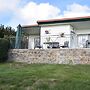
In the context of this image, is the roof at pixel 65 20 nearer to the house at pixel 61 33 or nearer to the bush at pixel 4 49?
the house at pixel 61 33

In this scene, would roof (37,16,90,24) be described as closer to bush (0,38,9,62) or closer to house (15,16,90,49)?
Result: house (15,16,90,49)

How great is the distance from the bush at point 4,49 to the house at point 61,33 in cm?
157

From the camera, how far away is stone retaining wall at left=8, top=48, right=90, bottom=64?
2070 centimetres

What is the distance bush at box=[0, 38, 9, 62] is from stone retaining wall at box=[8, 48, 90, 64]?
46 cm

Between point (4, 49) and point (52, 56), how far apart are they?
14.0 feet

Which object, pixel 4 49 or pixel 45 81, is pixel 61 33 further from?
pixel 45 81

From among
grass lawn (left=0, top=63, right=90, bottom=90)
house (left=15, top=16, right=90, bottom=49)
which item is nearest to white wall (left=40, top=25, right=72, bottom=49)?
house (left=15, top=16, right=90, bottom=49)

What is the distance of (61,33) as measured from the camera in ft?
83.8

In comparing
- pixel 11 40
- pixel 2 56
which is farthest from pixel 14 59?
pixel 11 40

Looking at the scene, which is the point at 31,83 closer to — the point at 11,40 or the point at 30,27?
the point at 11,40

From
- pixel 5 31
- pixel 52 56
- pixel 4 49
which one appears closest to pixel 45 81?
pixel 52 56

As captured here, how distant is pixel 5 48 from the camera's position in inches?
916

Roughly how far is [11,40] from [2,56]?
114 inches

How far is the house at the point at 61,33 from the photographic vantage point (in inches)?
970
